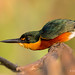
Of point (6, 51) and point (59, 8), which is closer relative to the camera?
point (6, 51)

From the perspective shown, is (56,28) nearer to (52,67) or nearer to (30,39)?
(30,39)

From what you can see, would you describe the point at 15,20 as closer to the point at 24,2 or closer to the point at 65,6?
the point at 24,2

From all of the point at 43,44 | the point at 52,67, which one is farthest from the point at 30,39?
the point at 52,67

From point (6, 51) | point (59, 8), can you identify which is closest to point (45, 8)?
point (59, 8)

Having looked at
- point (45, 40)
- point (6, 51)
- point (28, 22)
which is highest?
point (45, 40)

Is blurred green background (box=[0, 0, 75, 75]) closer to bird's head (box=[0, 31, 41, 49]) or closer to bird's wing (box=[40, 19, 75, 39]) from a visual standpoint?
bird's wing (box=[40, 19, 75, 39])

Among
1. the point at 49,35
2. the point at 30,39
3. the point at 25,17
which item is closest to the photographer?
the point at 30,39

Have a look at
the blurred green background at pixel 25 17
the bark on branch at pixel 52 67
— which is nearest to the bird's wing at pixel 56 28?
the blurred green background at pixel 25 17
